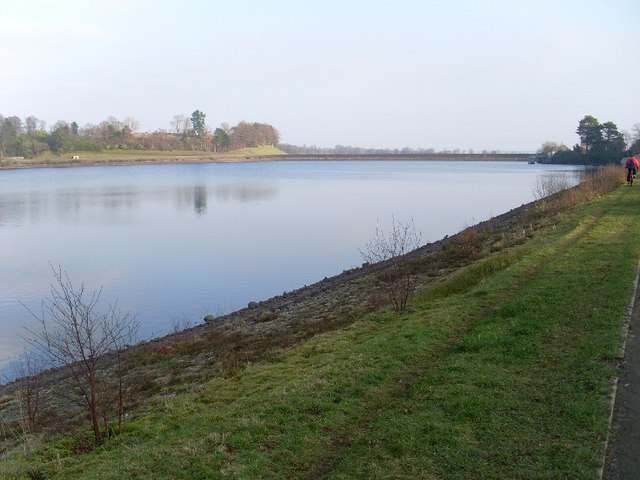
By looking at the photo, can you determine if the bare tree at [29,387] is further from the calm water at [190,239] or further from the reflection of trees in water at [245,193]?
the reflection of trees in water at [245,193]

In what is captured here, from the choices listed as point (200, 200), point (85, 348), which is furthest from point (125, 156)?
point (85, 348)

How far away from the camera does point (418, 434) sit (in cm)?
484

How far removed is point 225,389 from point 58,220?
1296 inches

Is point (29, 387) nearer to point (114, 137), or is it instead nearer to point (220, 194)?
point (220, 194)

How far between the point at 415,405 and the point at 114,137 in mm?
141857

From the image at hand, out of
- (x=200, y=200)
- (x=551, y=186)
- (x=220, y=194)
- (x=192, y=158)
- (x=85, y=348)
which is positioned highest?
(x=192, y=158)

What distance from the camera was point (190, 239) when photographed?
3020cm

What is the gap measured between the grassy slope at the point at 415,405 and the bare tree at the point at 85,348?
2.01ft

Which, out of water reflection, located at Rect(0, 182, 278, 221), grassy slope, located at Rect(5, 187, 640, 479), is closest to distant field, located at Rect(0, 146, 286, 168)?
water reflection, located at Rect(0, 182, 278, 221)

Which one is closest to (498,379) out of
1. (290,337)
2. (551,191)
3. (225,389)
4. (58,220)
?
(225,389)

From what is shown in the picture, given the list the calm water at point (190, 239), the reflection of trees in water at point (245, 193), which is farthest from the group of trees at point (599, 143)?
the reflection of trees in water at point (245, 193)

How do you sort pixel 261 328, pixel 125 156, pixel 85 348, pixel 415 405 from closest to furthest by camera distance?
pixel 415 405
pixel 85 348
pixel 261 328
pixel 125 156

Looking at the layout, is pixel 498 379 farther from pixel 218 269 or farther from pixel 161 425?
pixel 218 269

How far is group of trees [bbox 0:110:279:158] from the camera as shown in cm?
11719
